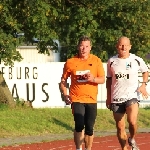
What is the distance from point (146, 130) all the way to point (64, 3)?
17.1 ft

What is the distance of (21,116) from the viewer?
76.8ft

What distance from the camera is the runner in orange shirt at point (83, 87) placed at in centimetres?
1272

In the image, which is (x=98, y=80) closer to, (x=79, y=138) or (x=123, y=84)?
(x=123, y=84)

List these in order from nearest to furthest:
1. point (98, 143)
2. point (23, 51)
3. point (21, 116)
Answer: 1. point (98, 143)
2. point (21, 116)
3. point (23, 51)

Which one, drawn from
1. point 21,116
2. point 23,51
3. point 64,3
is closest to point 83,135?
point 21,116

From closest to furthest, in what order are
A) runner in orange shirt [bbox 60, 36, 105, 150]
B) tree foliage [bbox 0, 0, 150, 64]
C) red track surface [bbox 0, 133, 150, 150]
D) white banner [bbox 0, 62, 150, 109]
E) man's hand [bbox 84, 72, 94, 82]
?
man's hand [bbox 84, 72, 94, 82], runner in orange shirt [bbox 60, 36, 105, 150], red track surface [bbox 0, 133, 150, 150], tree foliage [bbox 0, 0, 150, 64], white banner [bbox 0, 62, 150, 109]

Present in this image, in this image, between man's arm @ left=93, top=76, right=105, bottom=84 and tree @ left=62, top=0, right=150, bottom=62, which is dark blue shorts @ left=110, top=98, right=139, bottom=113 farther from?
tree @ left=62, top=0, right=150, bottom=62

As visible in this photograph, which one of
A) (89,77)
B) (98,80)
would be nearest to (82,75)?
(89,77)

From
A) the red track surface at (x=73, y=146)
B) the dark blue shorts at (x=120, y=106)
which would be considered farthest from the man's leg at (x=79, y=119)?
the red track surface at (x=73, y=146)

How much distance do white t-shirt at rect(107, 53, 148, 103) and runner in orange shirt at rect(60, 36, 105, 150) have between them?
228 millimetres

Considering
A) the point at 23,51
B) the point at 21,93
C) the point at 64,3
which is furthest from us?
the point at 23,51

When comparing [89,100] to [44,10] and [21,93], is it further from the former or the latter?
[21,93]

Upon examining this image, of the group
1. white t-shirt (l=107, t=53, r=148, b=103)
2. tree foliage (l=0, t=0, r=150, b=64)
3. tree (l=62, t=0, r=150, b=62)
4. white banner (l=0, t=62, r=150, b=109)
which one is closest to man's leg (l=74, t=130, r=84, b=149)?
white t-shirt (l=107, t=53, r=148, b=103)

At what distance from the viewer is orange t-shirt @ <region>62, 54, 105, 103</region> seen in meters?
12.7
